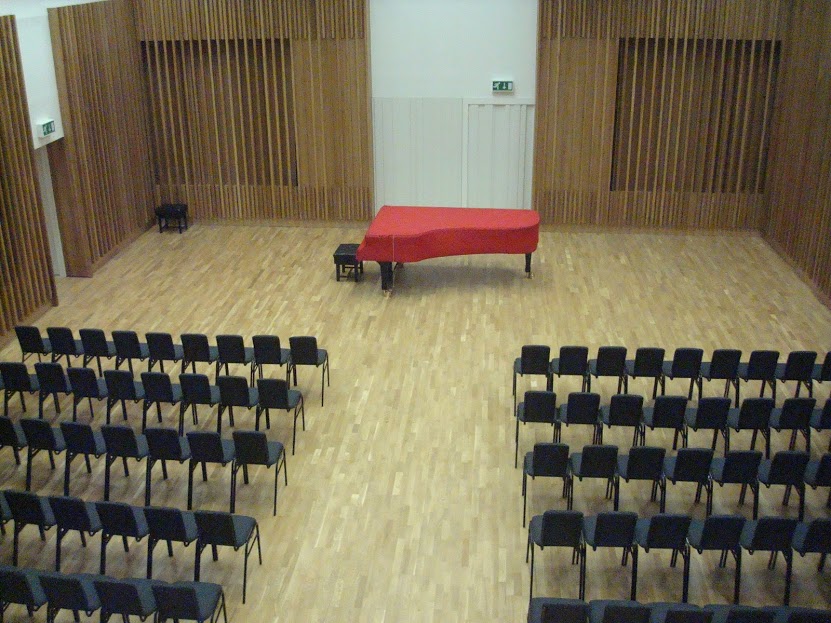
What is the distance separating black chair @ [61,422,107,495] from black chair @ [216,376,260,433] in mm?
1111

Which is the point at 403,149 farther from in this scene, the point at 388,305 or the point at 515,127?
the point at 388,305

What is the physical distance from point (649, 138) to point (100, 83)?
7.63 meters

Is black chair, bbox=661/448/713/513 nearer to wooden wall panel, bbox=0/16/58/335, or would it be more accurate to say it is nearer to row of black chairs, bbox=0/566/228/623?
row of black chairs, bbox=0/566/228/623

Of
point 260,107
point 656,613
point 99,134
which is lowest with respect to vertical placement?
point 656,613

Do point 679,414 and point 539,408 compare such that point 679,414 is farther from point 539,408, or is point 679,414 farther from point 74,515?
point 74,515

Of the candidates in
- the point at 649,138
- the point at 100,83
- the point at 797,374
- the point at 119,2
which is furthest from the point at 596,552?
the point at 119,2

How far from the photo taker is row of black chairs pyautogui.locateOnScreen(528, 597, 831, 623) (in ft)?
17.4

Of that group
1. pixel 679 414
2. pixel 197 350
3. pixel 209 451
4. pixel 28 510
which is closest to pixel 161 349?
pixel 197 350

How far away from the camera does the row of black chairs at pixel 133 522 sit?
6.12m

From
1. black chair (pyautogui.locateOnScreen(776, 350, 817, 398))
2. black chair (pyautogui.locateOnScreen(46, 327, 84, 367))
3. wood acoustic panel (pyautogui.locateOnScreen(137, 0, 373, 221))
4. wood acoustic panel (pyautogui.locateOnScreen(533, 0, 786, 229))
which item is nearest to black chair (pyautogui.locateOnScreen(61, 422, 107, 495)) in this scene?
black chair (pyautogui.locateOnScreen(46, 327, 84, 367))

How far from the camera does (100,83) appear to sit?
40.0ft

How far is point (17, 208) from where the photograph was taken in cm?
1027


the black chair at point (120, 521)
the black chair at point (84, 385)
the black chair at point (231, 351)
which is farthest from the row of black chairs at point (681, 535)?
the black chair at point (84, 385)

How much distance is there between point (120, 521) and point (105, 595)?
27.8 inches
